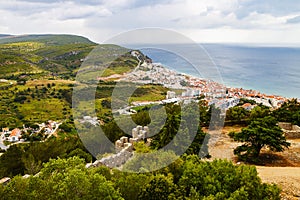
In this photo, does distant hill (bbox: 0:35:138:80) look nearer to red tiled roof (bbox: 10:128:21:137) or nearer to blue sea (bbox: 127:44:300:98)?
red tiled roof (bbox: 10:128:21:137)

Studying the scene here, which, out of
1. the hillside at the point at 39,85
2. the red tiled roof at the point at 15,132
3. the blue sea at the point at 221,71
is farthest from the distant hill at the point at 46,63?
the blue sea at the point at 221,71

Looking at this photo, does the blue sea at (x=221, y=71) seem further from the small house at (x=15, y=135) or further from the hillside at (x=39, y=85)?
the small house at (x=15, y=135)

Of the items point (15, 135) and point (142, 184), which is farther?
point (15, 135)

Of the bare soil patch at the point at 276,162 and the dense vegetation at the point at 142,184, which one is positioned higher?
the dense vegetation at the point at 142,184

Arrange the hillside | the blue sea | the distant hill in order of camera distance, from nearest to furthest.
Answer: the blue sea → the hillside → the distant hill

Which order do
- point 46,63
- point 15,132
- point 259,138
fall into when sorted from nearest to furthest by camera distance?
point 259,138 < point 15,132 < point 46,63

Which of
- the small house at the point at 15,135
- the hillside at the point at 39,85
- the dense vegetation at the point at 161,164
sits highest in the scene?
the dense vegetation at the point at 161,164

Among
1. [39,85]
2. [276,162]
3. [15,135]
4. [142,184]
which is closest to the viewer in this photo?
[142,184]

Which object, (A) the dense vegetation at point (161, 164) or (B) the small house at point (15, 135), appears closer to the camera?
(A) the dense vegetation at point (161, 164)

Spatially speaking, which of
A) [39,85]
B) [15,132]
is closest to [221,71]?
[39,85]

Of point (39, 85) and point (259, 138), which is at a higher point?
point (259, 138)

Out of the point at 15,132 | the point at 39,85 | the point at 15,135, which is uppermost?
the point at 39,85

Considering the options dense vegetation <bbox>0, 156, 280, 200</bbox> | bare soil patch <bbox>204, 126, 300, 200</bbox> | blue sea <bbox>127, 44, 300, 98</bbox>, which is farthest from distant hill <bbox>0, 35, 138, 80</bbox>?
dense vegetation <bbox>0, 156, 280, 200</bbox>

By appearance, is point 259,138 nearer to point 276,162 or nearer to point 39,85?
point 276,162
